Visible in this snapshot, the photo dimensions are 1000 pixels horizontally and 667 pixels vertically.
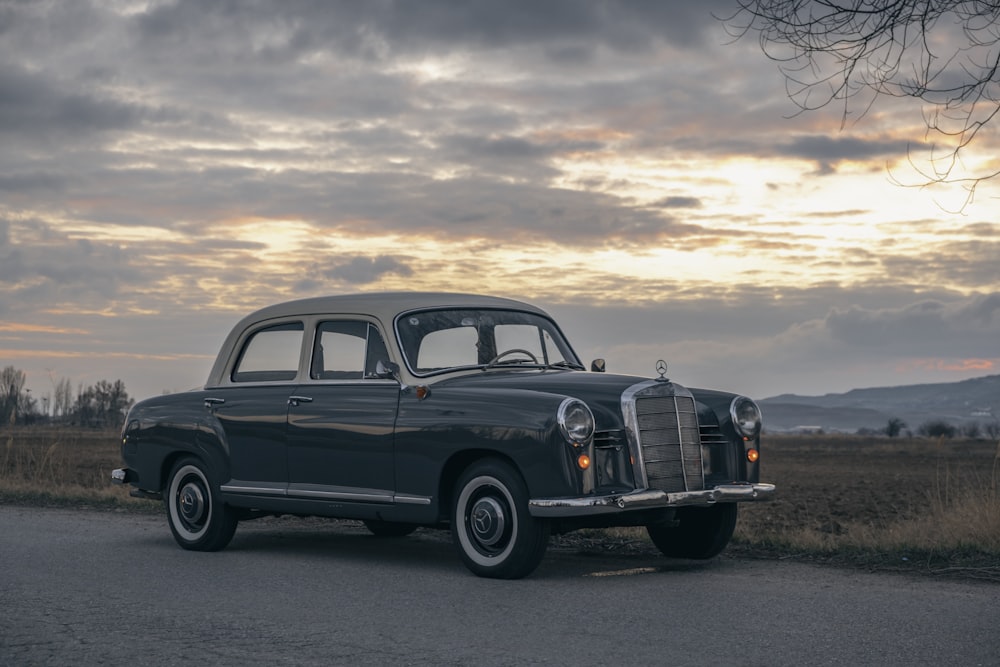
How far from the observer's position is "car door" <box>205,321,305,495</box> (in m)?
10.3

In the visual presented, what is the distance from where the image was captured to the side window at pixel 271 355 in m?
10.6

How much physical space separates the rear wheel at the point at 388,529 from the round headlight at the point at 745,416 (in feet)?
11.3

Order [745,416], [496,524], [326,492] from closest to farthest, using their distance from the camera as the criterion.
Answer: [496,524], [745,416], [326,492]

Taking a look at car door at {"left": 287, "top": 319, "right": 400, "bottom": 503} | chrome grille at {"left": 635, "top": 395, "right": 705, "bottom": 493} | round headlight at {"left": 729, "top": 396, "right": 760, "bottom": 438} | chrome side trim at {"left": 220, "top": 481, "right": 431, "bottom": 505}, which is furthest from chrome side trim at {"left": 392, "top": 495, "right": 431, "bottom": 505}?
round headlight at {"left": 729, "top": 396, "right": 760, "bottom": 438}

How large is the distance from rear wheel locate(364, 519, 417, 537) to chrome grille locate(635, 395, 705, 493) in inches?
133

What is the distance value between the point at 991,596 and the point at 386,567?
13.8 ft

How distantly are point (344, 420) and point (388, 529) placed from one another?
2.20 metres

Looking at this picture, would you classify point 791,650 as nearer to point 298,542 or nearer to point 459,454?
point 459,454

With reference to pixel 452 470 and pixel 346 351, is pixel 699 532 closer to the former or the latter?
pixel 452 470

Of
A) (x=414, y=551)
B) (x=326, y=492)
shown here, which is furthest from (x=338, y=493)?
(x=414, y=551)

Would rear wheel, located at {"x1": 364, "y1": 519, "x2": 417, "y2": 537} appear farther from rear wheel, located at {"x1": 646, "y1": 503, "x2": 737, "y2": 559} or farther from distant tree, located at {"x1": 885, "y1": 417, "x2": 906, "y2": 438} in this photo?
distant tree, located at {"x1": 885, "y1": 417, "x2": 906, "y2": 438}

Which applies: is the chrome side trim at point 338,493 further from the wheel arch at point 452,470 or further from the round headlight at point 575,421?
the round headlight at point 575,421

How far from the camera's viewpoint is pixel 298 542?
1142cm

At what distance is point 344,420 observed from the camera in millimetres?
9734
